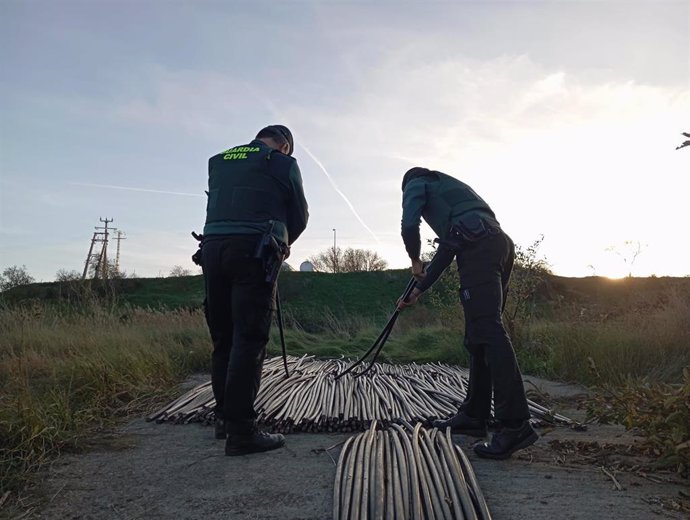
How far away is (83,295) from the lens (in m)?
7.86

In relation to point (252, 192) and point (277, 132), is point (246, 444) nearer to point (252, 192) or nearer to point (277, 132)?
point (252, 192)

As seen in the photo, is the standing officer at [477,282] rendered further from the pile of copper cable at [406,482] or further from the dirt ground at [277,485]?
the pile of copper cable at [406,482]

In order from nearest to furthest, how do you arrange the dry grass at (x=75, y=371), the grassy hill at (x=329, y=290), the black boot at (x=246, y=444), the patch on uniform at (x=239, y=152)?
the dry grass at (x=75, y=371) → the black boot at (x=246, y=444) → the patch on uniform at (x=239, y=152) → the grassy hill at (x=329, y=290)

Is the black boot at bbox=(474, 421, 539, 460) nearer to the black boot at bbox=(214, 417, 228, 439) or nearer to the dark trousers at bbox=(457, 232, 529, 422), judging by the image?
the dark trousers at bbox=(457, 232, 529, 422)

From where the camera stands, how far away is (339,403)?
170 inches

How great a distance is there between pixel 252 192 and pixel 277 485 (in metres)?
1.69

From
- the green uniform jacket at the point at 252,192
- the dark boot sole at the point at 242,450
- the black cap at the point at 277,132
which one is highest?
the black cap at the point at 277,132

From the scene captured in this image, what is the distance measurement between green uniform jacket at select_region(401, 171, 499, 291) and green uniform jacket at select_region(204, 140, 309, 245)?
0.72 meters

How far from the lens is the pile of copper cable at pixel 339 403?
3873 millimetres

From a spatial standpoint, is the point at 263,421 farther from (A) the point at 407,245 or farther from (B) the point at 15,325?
(B) the point at 15,325

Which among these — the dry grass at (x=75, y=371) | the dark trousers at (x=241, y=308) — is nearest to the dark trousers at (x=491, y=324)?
the dark trousers at (x=241, y=308)

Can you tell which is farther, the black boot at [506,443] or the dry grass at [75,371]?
the dry grass at [75,371]

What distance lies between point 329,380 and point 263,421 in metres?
1.46

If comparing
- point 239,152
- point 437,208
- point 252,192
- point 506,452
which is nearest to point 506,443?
point 506,452
